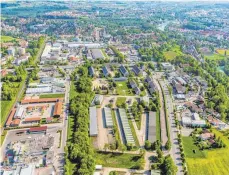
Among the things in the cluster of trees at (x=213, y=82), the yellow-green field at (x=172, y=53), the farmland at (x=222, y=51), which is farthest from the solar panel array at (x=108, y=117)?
the farmland at (x=222, y=51)

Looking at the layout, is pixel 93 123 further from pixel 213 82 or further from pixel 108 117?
pixel 213 82

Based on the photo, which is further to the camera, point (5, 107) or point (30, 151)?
point (5, 107)

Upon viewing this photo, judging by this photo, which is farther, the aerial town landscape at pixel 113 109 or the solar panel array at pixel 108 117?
the solar panel array at pixel 108 117

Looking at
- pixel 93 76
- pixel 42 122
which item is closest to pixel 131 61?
pixel 93 76

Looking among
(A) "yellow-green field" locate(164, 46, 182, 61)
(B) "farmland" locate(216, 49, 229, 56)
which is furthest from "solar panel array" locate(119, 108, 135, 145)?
(B) "farmland" locate(216, 49, 229, 56)

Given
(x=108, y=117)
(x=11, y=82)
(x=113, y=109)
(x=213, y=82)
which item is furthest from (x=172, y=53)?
(x=11, y=82)

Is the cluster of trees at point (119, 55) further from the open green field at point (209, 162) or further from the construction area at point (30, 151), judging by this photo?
the open green field at point (209, 162)

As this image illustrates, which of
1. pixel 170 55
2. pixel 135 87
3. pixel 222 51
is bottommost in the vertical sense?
pixel 135 87
